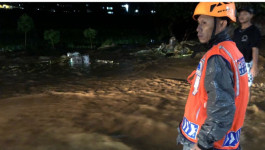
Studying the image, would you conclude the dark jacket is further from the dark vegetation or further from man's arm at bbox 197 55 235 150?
the dark vegetation

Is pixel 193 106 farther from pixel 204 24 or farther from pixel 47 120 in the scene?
pixel 47 120

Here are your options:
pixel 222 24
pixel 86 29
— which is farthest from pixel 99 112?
pixel 86 29

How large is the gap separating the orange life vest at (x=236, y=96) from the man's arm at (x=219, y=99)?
0.06 m

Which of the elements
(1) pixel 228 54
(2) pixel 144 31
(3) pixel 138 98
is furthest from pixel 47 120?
(2) pixel 144 31

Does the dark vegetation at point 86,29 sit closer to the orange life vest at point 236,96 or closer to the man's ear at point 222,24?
the man's ear at point 222,24

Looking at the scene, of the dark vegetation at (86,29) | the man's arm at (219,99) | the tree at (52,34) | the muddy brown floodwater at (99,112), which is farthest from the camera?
the dark vegetation at (86,29)

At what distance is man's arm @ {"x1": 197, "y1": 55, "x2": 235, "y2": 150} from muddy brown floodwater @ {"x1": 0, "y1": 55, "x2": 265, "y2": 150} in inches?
97.3

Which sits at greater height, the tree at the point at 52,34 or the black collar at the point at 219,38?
the tree at the point at 52,34

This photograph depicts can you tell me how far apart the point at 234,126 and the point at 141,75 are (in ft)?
24.2

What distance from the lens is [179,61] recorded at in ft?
38.5

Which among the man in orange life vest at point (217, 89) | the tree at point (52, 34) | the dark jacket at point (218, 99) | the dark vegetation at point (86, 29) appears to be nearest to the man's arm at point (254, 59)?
the man in orange life vest at point (217, 89)

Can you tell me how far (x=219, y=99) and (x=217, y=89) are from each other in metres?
0.06

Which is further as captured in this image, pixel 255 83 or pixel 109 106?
pixel 255 83

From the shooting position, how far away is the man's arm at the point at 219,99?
4.78 feet
